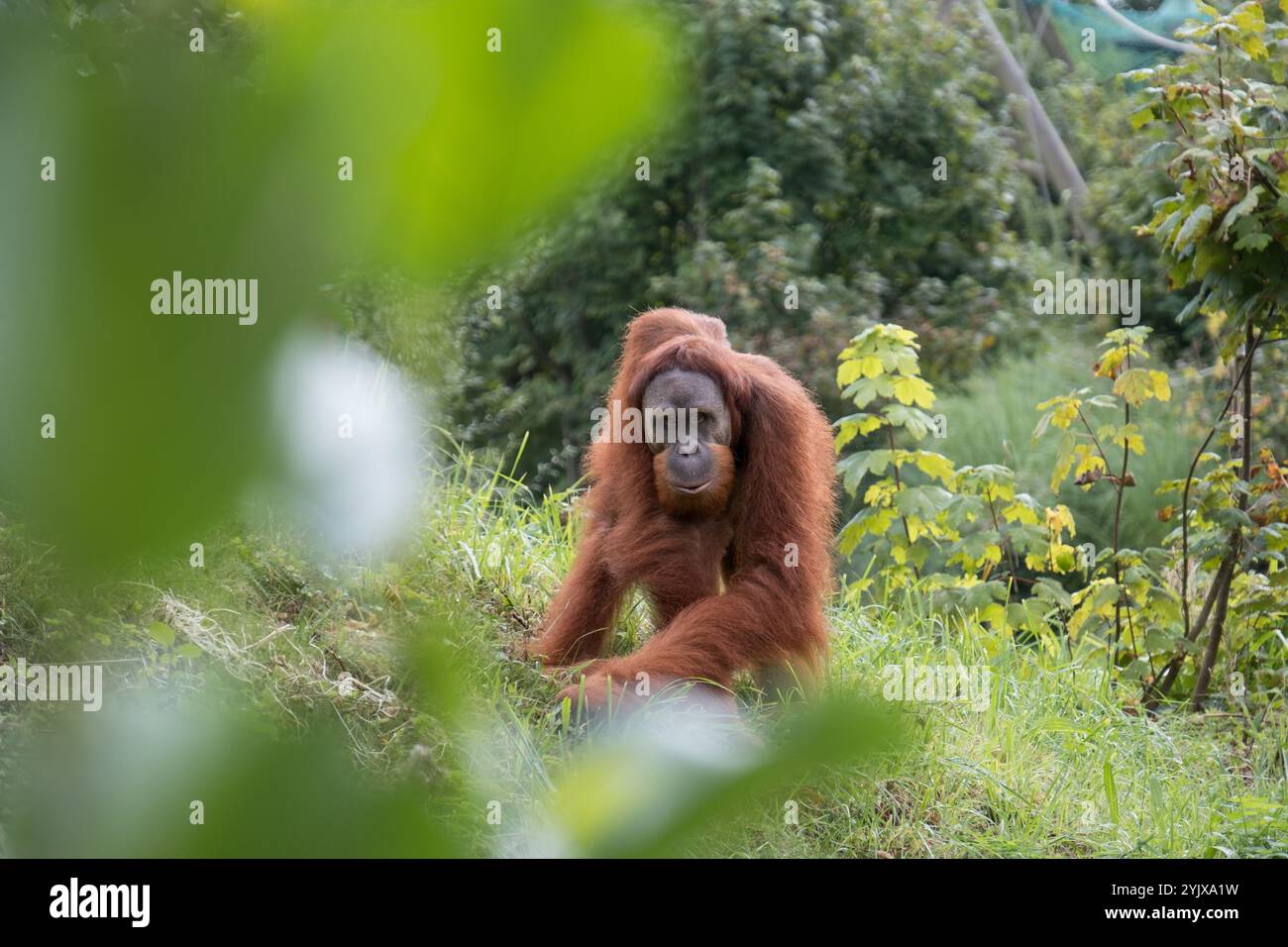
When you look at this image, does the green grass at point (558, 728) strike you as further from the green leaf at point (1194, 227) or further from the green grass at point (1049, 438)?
the green grass at point (1049, 438)

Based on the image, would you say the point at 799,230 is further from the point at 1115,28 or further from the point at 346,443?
the point at 346,443

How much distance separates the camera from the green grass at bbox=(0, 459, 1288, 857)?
547mm

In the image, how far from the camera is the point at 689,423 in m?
3.56

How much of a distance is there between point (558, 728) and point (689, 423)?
90cm

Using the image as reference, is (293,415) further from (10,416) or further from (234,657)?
(234,657)

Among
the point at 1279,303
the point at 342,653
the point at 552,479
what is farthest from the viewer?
the point at 552,479

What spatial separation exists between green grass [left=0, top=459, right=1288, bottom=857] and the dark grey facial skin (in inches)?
25.0

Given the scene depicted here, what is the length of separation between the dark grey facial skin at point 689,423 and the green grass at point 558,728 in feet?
2.08

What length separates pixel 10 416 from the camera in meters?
0.43

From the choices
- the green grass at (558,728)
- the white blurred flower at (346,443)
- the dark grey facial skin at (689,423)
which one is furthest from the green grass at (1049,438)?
the white blurred flower at (346,443)

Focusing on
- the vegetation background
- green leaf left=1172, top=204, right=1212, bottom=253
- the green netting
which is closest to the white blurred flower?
the vegetation background

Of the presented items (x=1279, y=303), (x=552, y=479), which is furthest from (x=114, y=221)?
(x=552, y=479)

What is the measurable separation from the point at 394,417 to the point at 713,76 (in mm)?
7692
